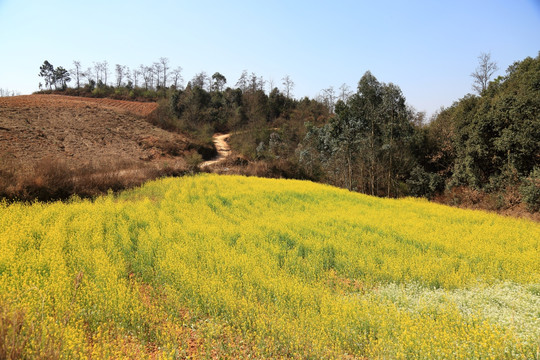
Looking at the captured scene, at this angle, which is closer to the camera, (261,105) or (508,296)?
(508,296)

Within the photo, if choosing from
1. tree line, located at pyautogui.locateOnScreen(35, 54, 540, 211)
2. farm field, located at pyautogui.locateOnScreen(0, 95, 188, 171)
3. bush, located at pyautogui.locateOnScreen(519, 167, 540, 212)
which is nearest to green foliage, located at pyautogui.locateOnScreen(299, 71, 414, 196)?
tree line, located at pyautogui.locateOnScreen(35, 54, 540, 211)

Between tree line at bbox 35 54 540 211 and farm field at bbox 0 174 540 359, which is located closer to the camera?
farm field at bbox 0 174 540 359

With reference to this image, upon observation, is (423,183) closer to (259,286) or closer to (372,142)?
(372,142)

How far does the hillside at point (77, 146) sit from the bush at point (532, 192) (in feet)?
70.7

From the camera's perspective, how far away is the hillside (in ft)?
39.5

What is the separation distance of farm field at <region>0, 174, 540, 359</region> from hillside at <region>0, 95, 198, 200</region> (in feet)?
10.3

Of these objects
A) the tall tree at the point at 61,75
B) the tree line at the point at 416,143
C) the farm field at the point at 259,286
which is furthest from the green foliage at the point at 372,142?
the tall tree at the point at 61,75

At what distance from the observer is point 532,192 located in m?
15.7

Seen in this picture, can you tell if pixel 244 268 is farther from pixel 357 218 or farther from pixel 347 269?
pixel 357 218

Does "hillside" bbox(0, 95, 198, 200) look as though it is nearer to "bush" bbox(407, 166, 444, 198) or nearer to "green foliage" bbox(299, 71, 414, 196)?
"green foliage" bbox(299, 71, 414, 196)

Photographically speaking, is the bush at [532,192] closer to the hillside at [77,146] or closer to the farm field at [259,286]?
the farm field at [259,286]

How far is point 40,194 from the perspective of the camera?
36.6 feet

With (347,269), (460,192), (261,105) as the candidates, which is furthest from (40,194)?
(261,105)

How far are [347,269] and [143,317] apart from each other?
4.36m
